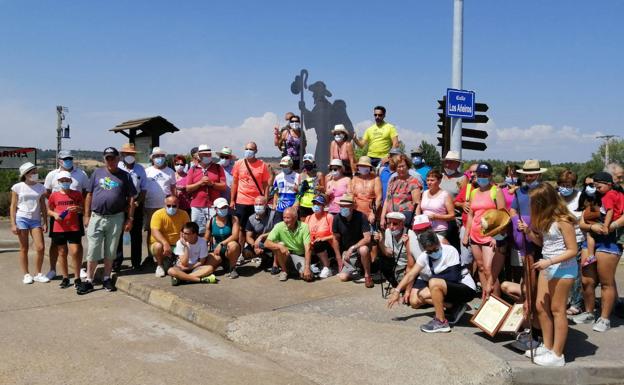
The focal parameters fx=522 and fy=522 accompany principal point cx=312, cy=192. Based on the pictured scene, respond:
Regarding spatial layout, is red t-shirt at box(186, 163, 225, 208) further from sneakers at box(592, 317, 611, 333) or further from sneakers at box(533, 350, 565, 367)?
sneakers at box(592, 317, 611, 333)

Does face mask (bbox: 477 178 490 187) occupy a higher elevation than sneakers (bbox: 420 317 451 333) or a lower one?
higher

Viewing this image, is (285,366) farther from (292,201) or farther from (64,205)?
(64,205)

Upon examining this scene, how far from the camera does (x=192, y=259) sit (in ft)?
25.5

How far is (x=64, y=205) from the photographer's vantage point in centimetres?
766

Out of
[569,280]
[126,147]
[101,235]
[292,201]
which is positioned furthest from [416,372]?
[126,147]

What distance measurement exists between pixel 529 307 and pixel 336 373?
6.28 feet

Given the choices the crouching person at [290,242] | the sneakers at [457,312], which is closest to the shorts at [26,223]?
the crouching person at [290,242]

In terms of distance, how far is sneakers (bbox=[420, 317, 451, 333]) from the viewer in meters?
5.41

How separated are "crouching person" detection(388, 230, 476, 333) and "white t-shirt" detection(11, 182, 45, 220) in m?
5.59

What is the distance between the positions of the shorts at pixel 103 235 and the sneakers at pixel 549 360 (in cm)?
589

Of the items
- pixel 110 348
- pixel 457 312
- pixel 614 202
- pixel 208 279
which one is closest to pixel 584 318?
pixel 614 202

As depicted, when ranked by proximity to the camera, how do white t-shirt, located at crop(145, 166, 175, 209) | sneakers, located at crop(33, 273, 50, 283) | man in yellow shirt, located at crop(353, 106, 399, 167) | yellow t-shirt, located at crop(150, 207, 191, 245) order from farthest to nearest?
man in yellow shirt, located at crop(353, 106, 399, 167)
white t-shirt, located at crop(145, 166, 175, 209)
yellow t-shirt, located at crop(150, 207, 191, 245)
sneakers, located at crop(33, 273, 50, 283)

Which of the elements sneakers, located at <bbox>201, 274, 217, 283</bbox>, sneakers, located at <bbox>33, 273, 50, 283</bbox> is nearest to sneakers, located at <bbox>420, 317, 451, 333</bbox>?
sneakers, located at <bbox>201, 274, 217, 283</bbox>

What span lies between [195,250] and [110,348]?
274cm
